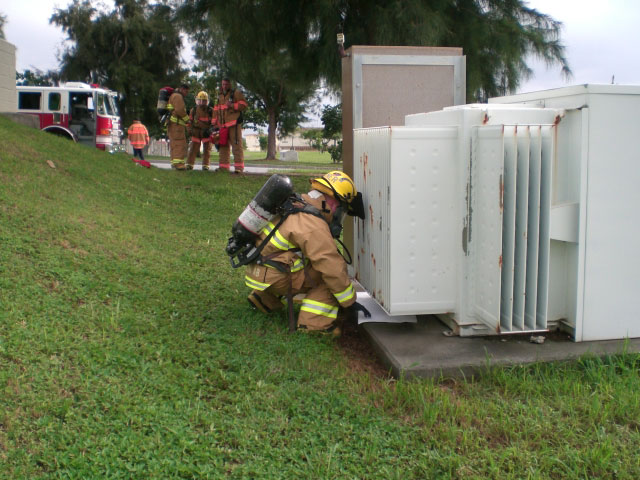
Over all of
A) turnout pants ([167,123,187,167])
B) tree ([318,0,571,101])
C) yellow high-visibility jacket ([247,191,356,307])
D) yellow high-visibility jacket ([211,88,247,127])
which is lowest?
yellow high-visibility jacket ([247,191,356,307])

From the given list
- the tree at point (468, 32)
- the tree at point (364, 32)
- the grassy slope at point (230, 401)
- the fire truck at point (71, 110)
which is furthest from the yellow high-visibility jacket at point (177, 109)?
the grassy slope at point (230, 401)

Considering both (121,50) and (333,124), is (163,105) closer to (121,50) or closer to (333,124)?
(333,124)

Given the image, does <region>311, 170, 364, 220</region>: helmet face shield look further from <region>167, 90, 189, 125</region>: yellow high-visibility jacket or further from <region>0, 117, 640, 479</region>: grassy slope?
<region>167, 90, 189, 125</region>: yellow high-visibility jacket

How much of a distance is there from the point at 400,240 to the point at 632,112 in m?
1.53

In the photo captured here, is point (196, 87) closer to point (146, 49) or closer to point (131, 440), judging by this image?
point (146, 49)

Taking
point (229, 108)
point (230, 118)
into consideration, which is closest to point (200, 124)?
point (230, 118)

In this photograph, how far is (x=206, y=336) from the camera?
14.1ft

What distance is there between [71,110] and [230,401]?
17.5 metres

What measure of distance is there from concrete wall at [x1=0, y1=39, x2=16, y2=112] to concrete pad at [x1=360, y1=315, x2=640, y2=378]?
39.3ft

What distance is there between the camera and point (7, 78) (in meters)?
13.6

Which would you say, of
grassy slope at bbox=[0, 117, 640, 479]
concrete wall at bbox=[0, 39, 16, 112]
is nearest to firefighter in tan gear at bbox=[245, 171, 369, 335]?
grassy slope at bbox=[0, 117, 640, 479]

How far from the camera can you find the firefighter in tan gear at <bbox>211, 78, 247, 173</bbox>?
478 inches

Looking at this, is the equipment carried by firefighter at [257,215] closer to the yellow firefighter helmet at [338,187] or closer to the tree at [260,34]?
the yellow firefighter helmet at [338,187]

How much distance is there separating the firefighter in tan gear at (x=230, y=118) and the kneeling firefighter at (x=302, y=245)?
25.8ft
